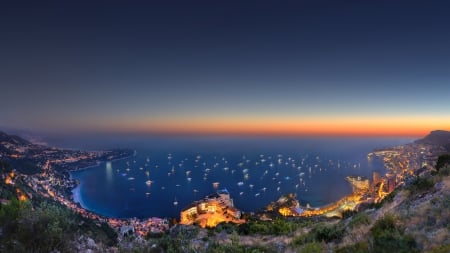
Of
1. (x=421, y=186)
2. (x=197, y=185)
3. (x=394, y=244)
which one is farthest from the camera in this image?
(x=197, y=185)

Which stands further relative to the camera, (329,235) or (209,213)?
(209,213)

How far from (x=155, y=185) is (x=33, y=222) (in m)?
90.3

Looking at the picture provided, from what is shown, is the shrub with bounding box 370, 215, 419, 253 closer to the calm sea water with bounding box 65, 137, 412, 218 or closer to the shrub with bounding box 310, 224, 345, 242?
the shrub with bounding box 310, 224, 345, 242

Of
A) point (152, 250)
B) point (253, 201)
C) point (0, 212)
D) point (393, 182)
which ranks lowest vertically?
point (253, 201)

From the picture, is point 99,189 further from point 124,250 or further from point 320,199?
point 124,250

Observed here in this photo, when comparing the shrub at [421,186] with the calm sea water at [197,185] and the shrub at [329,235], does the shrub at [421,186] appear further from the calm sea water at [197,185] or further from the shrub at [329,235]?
the calm sea water at [197,185]

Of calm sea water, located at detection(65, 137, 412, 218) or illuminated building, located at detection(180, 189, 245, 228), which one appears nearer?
illuminated building, located at detection(180, 189, 245, 228)

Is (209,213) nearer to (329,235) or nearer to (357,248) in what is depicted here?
(329,235)

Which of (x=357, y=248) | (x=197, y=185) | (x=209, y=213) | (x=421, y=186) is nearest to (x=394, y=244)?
(x=357, y=248)

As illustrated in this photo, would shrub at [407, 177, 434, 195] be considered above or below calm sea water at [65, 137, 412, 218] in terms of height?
above

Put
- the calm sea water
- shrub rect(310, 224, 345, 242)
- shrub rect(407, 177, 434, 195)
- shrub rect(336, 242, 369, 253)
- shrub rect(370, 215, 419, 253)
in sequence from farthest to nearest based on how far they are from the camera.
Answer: the calm sea water, shrub rect(407, 177, 434, 195), shrub rect(310, 224, 345, 242), shrub rect(336, 242, 369, 253), shrub rect(370, 215, 419, 253)

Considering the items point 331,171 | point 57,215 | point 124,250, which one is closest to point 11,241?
point 57,215

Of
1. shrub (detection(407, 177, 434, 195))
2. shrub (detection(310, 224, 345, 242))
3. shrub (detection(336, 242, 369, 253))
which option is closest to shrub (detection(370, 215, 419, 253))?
shrub (detection(336, 242, 369, 253))

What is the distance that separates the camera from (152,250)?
6.03 metres
